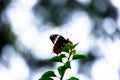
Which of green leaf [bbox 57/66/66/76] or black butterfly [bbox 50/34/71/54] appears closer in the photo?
black butterfly [bbox 50/34/71/54]

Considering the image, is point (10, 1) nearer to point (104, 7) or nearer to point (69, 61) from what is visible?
point (104, 7)

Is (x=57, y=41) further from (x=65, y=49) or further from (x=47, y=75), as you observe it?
(x=47, y=75)

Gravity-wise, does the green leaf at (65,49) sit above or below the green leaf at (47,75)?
above

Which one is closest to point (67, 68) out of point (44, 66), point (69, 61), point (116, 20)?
point (69, 61)

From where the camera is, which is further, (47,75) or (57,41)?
(47,75)

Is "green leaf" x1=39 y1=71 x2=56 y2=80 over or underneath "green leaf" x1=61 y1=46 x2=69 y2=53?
underneath

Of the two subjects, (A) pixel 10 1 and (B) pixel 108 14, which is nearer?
(B) pixel 108 14

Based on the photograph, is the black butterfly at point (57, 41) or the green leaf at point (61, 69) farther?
the green leaf at point (61, 69)

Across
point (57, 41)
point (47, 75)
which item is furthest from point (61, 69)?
point (57, 41)
